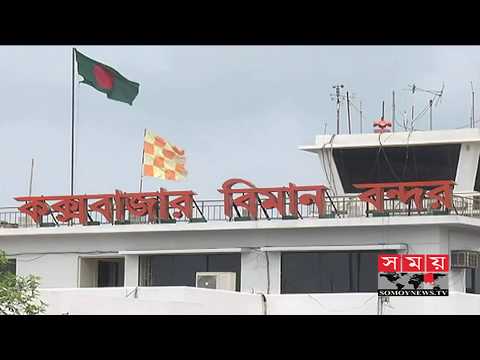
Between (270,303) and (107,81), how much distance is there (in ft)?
41.4

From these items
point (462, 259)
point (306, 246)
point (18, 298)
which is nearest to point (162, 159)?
point (306, 246)

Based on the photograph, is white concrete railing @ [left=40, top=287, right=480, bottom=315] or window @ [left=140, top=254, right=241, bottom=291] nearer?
white concrete railing @ [left=40, top=287, right=480, bottom=315]

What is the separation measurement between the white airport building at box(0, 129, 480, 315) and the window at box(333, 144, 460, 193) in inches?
1.2

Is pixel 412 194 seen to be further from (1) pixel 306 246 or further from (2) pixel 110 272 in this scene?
(2) pixel 110 272

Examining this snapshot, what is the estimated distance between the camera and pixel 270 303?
29.0 m

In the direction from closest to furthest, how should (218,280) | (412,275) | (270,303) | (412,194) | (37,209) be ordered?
(270,303)
(412,275)
(412,194)
(218,280)
(37,209)

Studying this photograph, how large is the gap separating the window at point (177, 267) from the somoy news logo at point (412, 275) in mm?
5237

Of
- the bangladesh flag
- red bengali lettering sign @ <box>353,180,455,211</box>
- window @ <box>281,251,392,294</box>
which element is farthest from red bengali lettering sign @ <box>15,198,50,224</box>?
red bengali lettering sign @ <box>353,180,455,211</box>

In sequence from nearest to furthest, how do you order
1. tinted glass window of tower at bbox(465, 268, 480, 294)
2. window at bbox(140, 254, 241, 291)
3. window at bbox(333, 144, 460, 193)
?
tinted glass window of tower at bbox(465, 268, 480, 294) → window at bbox(140, 254, 241, 291) → window at bbox(333, 144, 460, 193)

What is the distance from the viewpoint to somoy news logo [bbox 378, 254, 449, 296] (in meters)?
28.3

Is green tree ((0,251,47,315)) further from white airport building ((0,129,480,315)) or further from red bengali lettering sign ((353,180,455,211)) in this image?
red bengali lettering sign ((353,180,455,211))

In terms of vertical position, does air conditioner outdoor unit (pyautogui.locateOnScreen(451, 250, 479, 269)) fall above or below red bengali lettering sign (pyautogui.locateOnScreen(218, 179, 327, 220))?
below

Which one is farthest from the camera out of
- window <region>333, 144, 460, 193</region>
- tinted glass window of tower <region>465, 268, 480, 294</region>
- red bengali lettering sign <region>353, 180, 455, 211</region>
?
window <region>333, 144, 460, 193</region>
